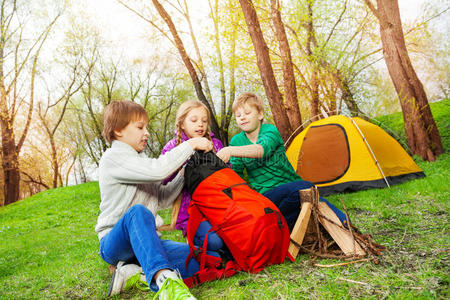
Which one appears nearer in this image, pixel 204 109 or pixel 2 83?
pixel 204 109

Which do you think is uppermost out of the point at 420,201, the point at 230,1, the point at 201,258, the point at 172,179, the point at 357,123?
the point at 230,1

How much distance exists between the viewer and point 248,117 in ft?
9.44

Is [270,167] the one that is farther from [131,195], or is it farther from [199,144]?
[131,195]

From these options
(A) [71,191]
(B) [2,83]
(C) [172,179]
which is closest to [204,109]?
(C) [172,179]

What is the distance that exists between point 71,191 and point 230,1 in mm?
11014

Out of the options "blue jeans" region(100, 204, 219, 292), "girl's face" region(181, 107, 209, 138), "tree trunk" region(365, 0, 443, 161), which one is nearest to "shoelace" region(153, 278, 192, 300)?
"blue jeans" region(100, 204, 219, 292)

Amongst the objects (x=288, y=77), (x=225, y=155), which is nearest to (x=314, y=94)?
(x=288, y=77)

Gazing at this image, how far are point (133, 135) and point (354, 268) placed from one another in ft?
6.19

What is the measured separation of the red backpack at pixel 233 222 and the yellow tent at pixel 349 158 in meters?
3.51

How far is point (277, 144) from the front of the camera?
9.15ft

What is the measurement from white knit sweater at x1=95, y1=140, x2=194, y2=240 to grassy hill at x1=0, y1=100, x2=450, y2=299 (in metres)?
0.63

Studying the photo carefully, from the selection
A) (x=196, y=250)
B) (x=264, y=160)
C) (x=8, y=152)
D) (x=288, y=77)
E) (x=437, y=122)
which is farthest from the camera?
(x=8, y=152)

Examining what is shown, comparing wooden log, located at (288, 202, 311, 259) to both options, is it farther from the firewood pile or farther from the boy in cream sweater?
the boy in cream sweater

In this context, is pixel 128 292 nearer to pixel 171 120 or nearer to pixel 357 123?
pixel 357 123
